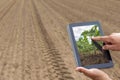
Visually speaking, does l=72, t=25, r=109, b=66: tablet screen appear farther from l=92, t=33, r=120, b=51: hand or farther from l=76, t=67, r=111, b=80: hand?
l=76, t=67, r=111, b=80: hand

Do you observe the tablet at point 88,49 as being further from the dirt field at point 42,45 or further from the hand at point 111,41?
the dirt field at point 42,45

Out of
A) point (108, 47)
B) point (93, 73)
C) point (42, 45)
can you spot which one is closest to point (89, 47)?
point (108, 47)

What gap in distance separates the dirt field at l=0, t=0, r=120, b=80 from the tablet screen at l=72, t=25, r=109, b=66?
3.86 meters

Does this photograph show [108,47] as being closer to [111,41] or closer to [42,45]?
[111,41]

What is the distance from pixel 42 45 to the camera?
9.02 m

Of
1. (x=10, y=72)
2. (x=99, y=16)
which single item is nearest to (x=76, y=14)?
(x=99, y=16)

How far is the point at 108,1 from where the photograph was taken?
56.6 ft

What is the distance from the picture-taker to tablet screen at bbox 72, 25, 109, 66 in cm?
246

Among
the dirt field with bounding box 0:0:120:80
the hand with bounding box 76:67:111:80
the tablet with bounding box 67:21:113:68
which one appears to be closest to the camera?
the hand with bounding box 76:67:111:80

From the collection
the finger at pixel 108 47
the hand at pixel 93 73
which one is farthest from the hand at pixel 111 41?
the hand at pixel 93 73

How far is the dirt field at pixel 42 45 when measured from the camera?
6.83 meters

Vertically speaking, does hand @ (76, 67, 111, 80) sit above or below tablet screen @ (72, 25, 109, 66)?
below

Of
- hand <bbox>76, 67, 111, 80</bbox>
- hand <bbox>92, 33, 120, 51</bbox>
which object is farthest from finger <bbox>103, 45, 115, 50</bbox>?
hand <bbox>76, 67, 111, 80</bbox>

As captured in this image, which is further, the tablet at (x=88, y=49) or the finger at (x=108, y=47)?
the tablet at (x=88, y=49)
